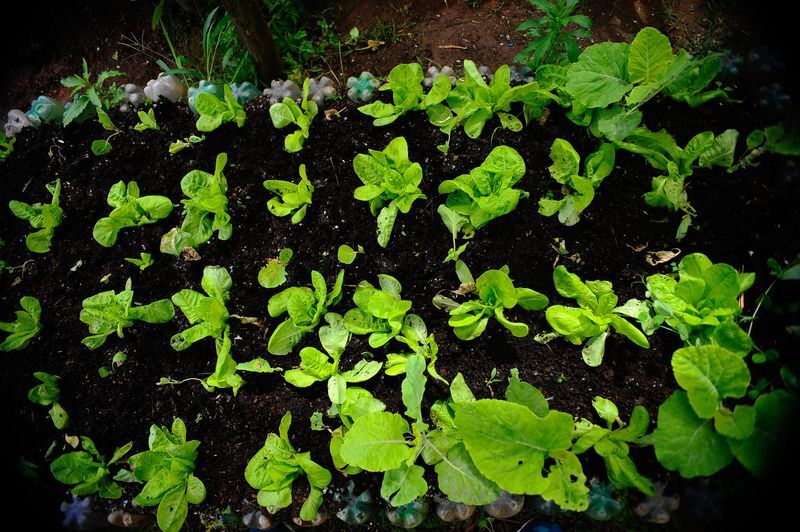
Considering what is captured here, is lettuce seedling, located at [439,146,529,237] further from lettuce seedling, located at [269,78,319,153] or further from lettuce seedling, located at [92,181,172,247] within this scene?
lettuce seedling, located at [92,181,172,247]

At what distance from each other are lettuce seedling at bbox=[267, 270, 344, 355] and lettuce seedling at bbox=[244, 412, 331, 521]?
8.3 inches

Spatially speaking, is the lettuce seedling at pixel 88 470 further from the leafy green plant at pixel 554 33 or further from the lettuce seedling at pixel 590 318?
the leafy green plant at pixel 554 33

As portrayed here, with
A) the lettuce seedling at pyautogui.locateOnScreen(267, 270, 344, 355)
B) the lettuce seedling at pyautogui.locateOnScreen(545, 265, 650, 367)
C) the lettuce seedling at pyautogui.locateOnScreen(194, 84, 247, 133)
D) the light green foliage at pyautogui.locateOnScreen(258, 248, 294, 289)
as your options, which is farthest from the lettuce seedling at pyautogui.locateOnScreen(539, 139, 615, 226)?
the lettuce seedling at pyautogui.locateOnScreen(194, 84, 247, 133)

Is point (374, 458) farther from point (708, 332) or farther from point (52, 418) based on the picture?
point (52, 418)

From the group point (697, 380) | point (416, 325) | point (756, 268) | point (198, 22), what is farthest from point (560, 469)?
point (198, 22)

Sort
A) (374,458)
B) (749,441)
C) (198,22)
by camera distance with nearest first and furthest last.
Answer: (749,441) → (374,458) → (198,22)

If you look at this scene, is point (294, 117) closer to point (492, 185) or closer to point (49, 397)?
point (492, 185)

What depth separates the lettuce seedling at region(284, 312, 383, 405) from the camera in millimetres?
1331

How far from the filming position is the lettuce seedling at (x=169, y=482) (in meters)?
1.31

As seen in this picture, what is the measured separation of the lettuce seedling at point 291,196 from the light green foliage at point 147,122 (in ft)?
1.88

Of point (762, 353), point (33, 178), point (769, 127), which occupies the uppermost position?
point (33, 178)

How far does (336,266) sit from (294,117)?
55cm

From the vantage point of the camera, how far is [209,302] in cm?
143

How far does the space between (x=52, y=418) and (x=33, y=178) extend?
3.00 feet
